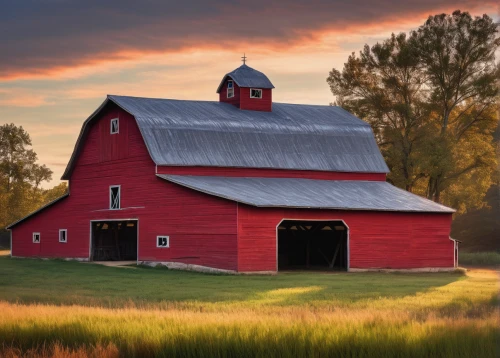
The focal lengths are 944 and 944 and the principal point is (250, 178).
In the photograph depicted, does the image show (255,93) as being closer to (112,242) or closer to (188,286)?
(112,242)

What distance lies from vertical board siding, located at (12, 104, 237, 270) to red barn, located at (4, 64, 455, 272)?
8 cm

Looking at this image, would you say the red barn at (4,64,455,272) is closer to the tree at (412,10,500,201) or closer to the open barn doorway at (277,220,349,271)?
the open barn doorway at (277,220,349,271)

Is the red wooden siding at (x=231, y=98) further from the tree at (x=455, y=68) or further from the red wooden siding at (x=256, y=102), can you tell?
the tree at (x=455, y=68)

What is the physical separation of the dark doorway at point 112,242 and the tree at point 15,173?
36284 millimetres

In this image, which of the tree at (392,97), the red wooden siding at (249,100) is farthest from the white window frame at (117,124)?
the tree at (392,97)

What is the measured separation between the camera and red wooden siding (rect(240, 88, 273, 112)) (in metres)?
55.5

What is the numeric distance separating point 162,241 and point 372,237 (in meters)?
10.0

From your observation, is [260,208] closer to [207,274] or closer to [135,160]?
[207,274]

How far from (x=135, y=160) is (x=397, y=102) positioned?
23.9 meters

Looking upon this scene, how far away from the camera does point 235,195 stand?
41.8 m

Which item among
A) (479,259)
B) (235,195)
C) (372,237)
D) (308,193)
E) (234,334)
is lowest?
(234,334)

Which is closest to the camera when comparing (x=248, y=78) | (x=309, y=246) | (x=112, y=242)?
(x=309, y=246)

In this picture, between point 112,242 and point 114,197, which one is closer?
point 114,197

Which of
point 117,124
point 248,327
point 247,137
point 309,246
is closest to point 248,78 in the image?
point 247,137
